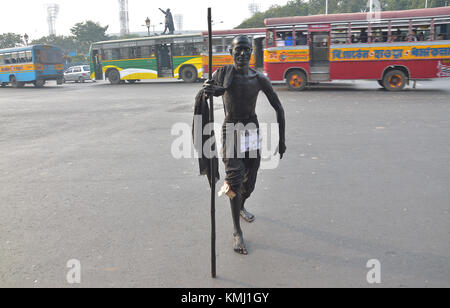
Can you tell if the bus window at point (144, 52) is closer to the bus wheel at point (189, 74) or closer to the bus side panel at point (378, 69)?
the bus wheel at point (189, 74)

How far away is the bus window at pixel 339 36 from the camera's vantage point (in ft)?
51.3

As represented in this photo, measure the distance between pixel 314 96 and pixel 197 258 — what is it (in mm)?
12534

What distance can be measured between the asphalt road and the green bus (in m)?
17.0

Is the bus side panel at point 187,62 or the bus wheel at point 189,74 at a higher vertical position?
the bus side panel at point 187,62

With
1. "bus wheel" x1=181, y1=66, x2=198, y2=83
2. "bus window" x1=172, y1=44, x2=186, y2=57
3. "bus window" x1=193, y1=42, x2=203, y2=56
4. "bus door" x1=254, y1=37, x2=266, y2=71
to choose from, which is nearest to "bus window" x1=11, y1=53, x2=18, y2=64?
"bus window" x1=172, y1=44, x2=186, y2=57

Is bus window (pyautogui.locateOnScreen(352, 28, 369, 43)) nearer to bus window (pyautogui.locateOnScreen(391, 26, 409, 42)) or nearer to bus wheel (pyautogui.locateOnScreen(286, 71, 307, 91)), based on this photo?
bus window (pyautogui.locateOnScreen(391, 26, 409, 42))

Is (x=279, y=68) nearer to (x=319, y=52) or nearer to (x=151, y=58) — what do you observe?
(x=319, y=52)

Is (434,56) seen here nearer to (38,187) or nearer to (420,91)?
(420,91)

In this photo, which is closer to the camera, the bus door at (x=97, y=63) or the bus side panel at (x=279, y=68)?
the bus side panel at (x=279, y=68)

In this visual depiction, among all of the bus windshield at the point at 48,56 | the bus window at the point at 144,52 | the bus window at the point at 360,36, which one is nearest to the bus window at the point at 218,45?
the bus window at the point at 144,52

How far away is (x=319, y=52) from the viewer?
56.0 ft

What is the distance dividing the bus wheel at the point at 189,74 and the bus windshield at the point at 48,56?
1102 centimetres

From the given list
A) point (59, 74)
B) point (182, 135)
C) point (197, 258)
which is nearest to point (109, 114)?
point (182, 135)

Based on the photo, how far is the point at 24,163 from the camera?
6398mm
